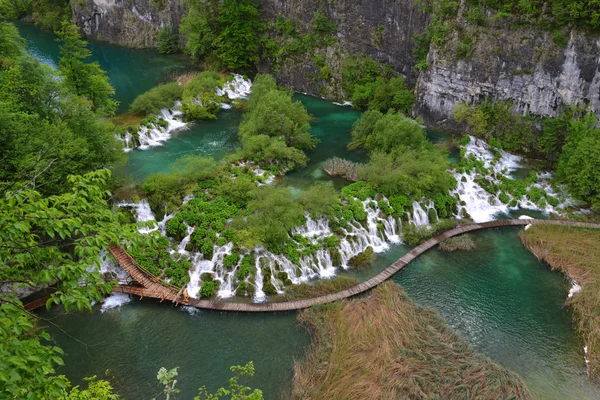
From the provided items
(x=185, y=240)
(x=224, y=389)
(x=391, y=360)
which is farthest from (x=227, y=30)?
(x=224, y=389)

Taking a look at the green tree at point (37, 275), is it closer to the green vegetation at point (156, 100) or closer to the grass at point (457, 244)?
the grass at point (457, 244)

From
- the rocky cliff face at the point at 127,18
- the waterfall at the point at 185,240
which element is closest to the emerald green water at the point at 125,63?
the rocky cliff face at the point at 127,18

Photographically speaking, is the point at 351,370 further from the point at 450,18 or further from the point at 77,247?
the point at 450,18

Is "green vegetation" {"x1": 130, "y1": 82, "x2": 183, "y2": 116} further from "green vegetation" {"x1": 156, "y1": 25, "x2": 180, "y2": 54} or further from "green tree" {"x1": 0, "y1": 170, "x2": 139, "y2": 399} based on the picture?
"green tree" {"x1": 0, "y1": 170, "x2": 139, "y2": 399}

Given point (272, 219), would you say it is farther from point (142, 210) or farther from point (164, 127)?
point (164, 127)

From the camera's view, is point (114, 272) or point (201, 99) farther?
point (201, 99)
